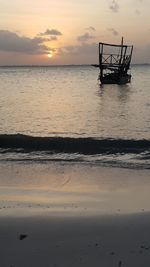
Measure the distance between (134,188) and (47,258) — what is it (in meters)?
3.87

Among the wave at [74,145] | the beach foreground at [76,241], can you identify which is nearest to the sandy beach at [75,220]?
the beach foreground at [76,241]

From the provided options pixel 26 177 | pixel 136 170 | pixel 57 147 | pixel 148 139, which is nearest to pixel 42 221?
pixel 26 177

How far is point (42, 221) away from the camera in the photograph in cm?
670

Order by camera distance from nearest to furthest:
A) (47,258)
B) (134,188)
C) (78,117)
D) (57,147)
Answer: (47,258), (134,188), (57,147), (78,117)

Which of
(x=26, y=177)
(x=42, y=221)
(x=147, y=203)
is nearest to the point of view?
(x=42, y=221)

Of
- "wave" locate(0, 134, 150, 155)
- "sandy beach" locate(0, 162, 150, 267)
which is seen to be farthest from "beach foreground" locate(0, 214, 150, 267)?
"wave" locate(0, 134, 150, 155)

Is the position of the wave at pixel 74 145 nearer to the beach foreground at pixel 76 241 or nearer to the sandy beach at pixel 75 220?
the sandy beach at pixel 75 220

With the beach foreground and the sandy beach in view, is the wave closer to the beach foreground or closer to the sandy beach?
the sandy beach

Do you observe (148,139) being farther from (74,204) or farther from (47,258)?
(47,258)

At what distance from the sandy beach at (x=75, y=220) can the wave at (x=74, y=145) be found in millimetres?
4171

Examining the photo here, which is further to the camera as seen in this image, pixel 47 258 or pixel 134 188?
pixel 134 188

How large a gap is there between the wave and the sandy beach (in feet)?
13.7

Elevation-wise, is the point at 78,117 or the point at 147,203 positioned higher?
the point at 147,203

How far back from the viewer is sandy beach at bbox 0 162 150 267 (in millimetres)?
5469
